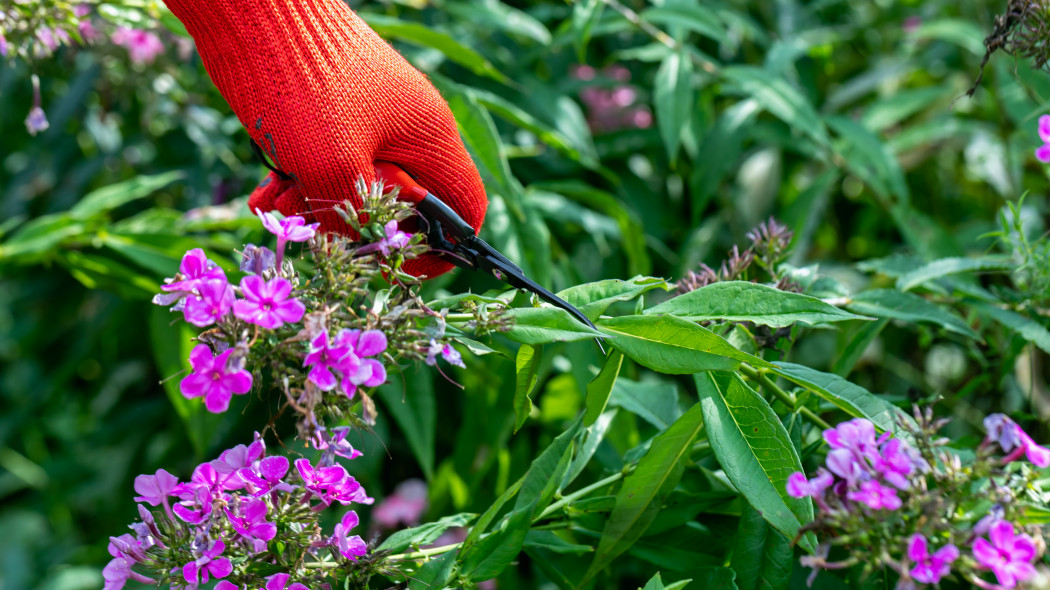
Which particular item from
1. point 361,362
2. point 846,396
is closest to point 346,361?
point 361,362

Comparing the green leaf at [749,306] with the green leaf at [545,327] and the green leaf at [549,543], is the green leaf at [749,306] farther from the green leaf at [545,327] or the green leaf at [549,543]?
the green leaf at [549,543]

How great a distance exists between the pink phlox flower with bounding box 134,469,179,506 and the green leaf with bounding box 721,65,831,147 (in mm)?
1026

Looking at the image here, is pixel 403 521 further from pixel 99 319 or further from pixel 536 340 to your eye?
pixel 536 340

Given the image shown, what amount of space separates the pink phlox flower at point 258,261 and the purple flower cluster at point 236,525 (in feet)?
0.49

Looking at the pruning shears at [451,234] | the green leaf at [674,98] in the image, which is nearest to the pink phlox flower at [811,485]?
the pruning shears at [451,234]

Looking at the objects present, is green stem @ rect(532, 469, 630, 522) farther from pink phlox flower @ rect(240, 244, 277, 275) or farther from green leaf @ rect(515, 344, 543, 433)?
pink phlox flower @ rect(240, 244, 277, 275)

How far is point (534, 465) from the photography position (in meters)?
0.77

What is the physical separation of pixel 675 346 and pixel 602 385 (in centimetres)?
8

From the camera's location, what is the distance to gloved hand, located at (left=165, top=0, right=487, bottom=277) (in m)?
0.71

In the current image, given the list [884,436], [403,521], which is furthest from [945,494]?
[403,521]

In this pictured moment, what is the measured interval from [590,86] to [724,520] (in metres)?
1.01

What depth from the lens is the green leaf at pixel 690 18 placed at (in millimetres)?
1283

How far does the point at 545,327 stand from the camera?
620 mm

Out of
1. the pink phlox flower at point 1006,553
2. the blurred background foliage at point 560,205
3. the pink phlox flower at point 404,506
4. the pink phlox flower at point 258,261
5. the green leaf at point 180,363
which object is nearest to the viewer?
the pink phlox flower at point 1006,553
